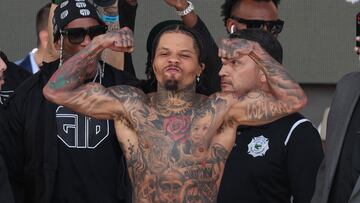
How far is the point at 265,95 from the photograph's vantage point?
216 inches

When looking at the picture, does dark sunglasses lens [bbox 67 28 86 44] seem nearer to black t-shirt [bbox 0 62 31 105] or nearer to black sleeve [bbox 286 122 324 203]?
black t-shirt [bbox 0 62 31 105]

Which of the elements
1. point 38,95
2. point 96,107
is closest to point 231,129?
point 96,107

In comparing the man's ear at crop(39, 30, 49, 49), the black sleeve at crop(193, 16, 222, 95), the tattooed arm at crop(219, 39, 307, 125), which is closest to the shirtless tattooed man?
the tattooed arm at crop(219, 39, 307, 125)

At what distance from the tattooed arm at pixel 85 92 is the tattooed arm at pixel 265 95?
509 mm

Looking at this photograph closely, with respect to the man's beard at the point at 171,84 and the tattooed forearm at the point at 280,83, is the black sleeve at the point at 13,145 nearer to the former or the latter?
the man's beard at the point at 171,84

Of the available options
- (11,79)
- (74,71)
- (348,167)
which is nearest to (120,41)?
(74,71)

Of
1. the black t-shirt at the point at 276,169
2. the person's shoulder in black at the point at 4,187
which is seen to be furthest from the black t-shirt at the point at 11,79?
the black t-shirt at the point at 276,169

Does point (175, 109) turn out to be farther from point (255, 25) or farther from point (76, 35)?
point (255, 25)

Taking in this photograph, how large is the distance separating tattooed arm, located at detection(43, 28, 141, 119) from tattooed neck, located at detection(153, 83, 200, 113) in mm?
123

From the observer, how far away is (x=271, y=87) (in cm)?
544

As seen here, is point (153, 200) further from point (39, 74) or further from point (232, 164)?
point (39, 74)

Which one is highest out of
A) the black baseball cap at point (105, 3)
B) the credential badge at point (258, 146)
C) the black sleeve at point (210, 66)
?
the black baseball cap at point (105, 3)

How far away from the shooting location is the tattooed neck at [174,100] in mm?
5566

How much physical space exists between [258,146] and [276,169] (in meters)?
0.16
